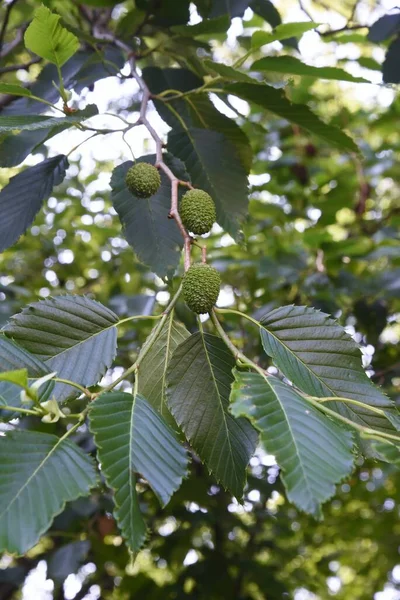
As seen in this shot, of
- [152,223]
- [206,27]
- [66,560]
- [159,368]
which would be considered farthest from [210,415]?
[66,560]

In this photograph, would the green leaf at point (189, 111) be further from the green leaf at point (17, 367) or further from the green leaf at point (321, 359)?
the green leaf at point (17, 367)

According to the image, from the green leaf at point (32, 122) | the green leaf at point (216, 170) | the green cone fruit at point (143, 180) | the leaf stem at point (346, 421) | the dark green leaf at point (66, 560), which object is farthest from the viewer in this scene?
the dark green leaf at point (66, 560)

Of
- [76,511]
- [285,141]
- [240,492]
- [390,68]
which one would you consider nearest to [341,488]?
[76,511]

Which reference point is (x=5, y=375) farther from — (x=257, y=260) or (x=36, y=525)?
(x=257, y=260)

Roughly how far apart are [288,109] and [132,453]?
89cm

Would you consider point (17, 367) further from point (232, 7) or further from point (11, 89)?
point (232, 7)

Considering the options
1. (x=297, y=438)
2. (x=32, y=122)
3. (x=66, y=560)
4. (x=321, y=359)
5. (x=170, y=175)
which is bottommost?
(x=66, y=560)

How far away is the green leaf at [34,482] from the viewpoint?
687 millimetres

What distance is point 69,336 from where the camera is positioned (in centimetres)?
98

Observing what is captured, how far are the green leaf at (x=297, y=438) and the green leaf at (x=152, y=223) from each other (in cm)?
52

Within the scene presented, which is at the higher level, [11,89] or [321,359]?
[11,89]

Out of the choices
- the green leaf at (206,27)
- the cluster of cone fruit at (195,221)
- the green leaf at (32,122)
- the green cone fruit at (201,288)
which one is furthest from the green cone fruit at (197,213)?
the green leaf at (206,27)

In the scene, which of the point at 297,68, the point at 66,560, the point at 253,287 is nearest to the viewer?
the point at 297,68

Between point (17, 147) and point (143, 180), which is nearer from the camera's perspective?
point (143, 180)
